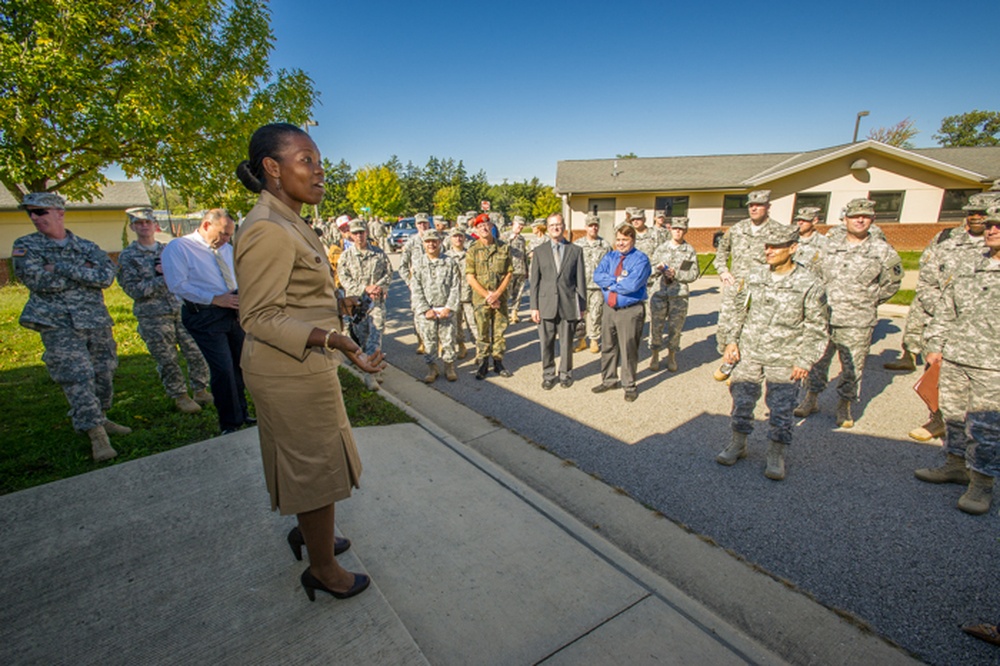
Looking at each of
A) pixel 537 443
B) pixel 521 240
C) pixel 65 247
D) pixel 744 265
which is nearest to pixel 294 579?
pixel 537 443

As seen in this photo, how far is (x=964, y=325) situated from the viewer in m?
3.40

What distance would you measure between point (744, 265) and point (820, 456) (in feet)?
10.1

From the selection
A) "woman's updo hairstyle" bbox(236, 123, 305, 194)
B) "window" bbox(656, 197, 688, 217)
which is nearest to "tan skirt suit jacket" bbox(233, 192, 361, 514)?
"woman's updo hairstyle" bbox(236, 123, 305, 194)

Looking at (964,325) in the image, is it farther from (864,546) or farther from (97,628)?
(97,628)

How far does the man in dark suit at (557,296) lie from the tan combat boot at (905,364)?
14.7 ft

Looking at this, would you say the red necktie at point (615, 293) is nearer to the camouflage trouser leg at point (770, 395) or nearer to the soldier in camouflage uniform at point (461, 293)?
the camouflage trouser leg at point (770, 395)

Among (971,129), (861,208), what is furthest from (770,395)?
(971,129)

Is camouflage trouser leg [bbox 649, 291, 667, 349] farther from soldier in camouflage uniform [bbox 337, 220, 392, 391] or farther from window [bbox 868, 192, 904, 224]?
window [bbox 868, 192, 904, 224]

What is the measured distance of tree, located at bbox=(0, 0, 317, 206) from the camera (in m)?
5.38

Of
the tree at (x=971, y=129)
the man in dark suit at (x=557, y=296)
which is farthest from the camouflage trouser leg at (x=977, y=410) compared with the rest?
the tree at (x=971, y=129)

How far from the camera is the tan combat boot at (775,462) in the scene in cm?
377

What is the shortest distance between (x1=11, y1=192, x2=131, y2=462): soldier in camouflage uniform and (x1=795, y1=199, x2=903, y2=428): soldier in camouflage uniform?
23.1ft

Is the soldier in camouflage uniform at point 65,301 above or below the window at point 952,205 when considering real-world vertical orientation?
below

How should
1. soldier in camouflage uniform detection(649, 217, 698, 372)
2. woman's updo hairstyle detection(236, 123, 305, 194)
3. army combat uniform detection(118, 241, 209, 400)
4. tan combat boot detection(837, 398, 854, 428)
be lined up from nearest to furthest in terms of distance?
woman's updo hairstyle detection(236, 123, 305, 194), tan combat boot detection(837, 398, 854, 428), army combat uniform detection(118, 241, 209, 400), soldier in camouflage uniform detection(649, 217, 698, 372)
